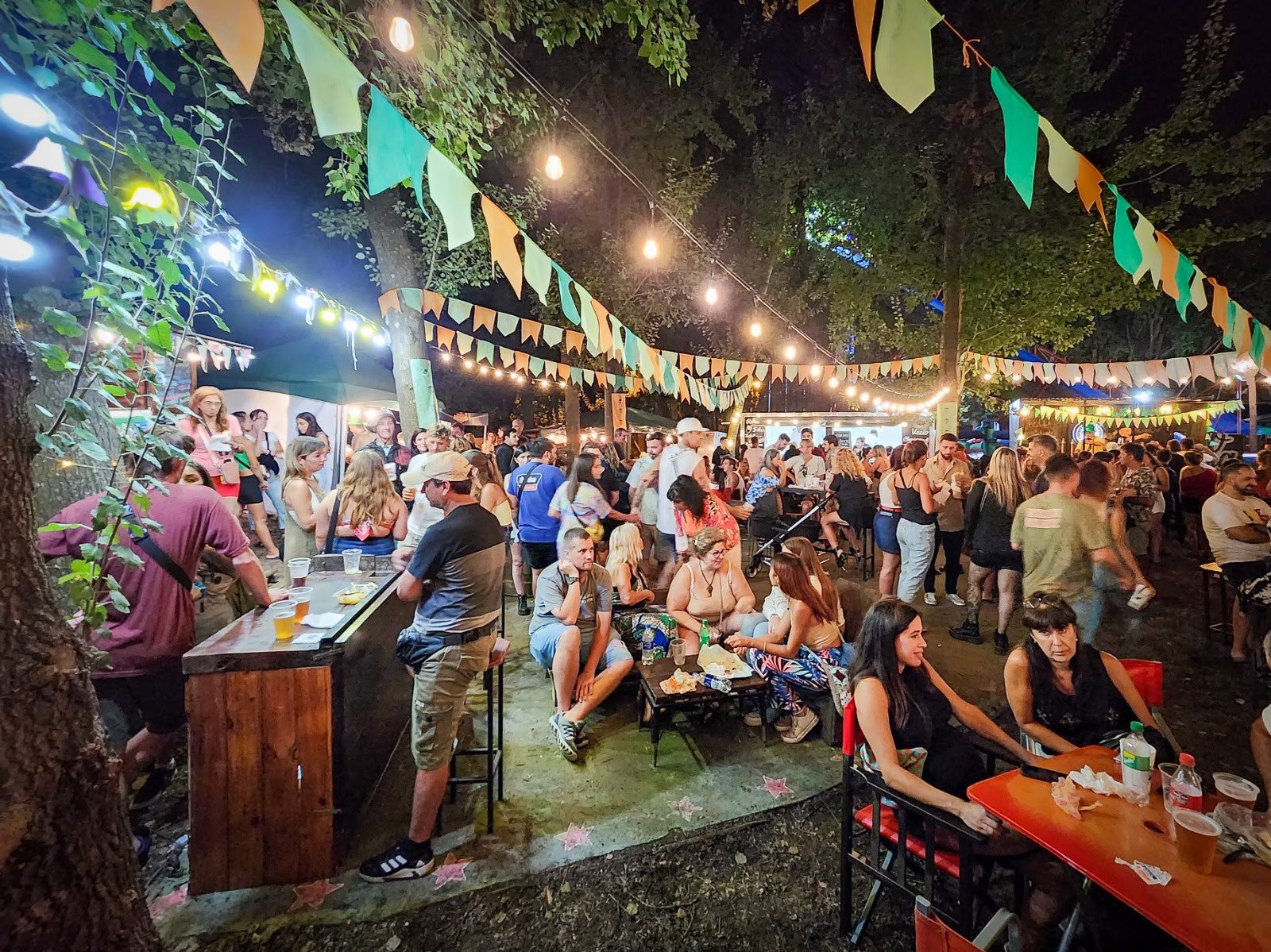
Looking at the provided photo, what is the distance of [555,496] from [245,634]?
3205mm

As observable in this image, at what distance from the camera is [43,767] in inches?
61.2

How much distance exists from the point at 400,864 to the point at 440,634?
110cm

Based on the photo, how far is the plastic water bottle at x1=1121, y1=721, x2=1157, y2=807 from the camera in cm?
199

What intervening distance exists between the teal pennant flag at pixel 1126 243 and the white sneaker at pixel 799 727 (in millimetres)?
3669

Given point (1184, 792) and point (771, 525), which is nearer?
point (1184, 792)

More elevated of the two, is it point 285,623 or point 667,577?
point 285,623

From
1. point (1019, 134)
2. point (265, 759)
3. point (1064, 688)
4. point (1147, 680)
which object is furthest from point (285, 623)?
point (1147, 680)

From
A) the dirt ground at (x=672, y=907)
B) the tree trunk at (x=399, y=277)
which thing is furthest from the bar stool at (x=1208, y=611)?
the tree trunk at (x=399, y=277)

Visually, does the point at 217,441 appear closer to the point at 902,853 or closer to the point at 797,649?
the point at 797,649

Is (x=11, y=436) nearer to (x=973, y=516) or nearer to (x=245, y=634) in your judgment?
(x=245, y=634)

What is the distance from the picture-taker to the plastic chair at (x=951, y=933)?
175 centimetres

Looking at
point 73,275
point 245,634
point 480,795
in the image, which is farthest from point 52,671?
point 73,275

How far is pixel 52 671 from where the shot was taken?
1.60 m

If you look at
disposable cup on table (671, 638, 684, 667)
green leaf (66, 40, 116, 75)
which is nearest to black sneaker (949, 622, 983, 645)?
disposable cup on table (671, 638, 684, 667)
